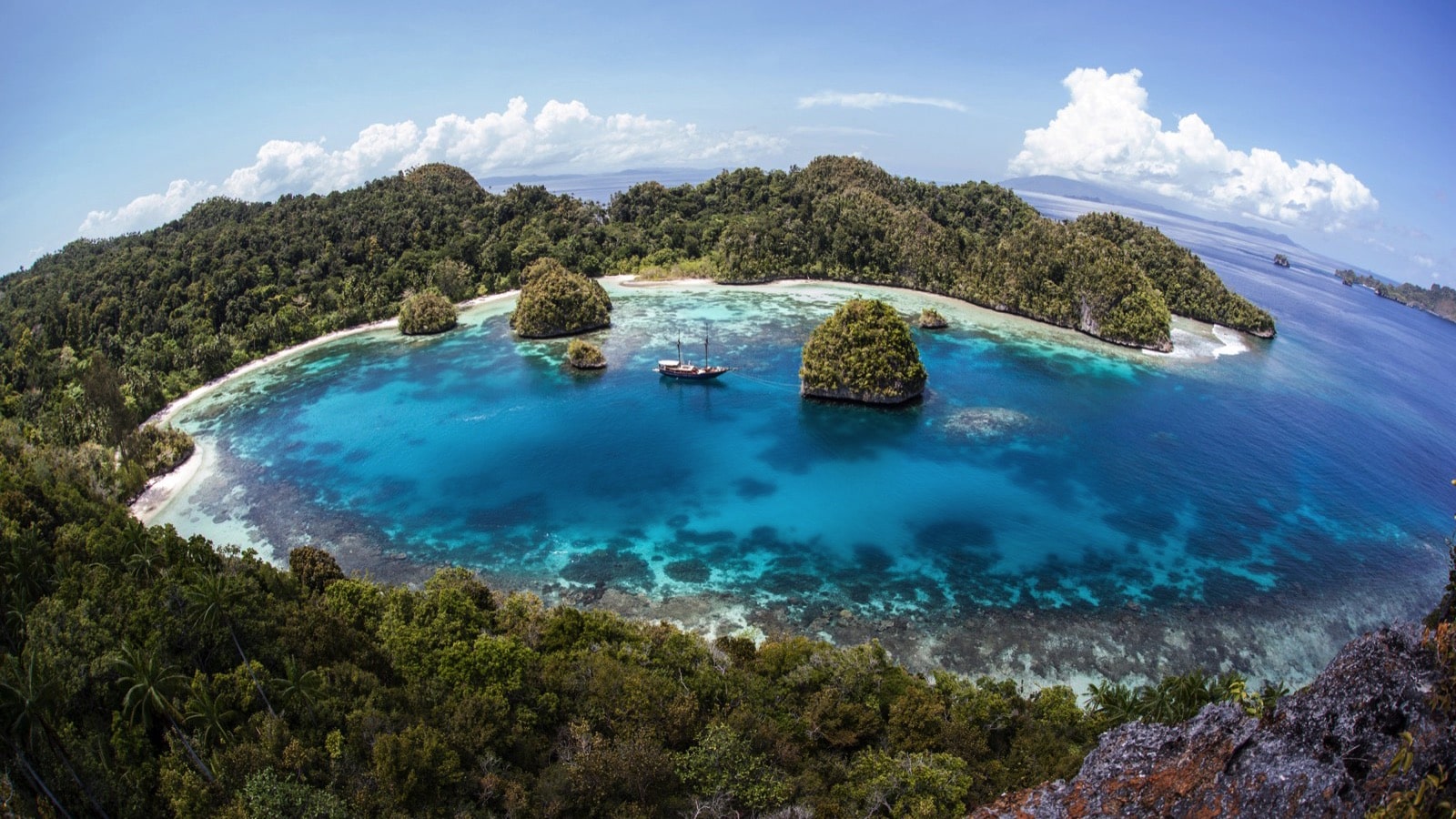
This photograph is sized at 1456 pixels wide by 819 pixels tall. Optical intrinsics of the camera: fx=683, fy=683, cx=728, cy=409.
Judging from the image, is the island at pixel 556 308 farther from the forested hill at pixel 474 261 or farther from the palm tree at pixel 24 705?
the palm tree at pixel 24 705

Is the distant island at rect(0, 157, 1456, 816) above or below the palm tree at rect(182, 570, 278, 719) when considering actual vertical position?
below

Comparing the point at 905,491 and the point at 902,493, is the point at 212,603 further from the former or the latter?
the point at 905,491

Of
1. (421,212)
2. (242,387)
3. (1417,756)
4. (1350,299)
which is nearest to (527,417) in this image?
(242,387)

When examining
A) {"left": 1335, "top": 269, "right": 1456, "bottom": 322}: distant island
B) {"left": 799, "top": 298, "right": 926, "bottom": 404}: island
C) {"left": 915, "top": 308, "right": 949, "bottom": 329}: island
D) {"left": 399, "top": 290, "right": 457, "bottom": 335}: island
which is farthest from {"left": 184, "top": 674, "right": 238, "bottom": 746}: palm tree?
{"left": 1335, "top": 269, "right": 1456, "bottom": 322}: distant island

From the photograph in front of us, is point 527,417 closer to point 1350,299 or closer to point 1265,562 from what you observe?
point 1265,562

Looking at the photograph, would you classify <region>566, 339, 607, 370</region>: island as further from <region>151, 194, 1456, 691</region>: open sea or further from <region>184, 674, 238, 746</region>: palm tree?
<region>184, 674, 238, 746</region>: palm tree
